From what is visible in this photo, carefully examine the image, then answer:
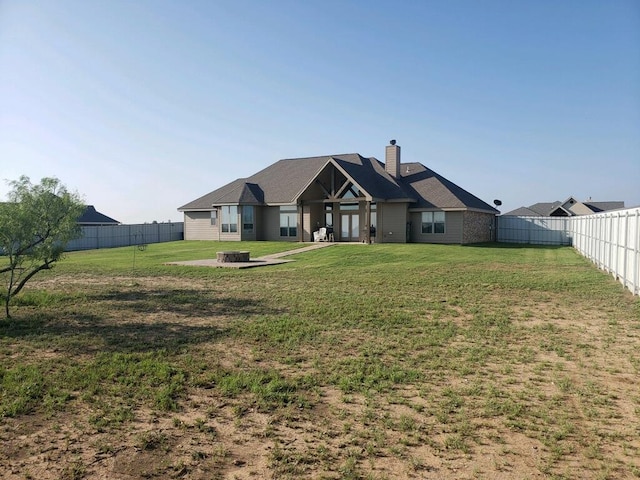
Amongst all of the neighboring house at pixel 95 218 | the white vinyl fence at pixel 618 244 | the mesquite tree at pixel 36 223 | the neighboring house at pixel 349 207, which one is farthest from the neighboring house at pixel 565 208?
the mesquite tree at pixel 36 223

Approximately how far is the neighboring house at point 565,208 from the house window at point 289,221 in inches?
1318

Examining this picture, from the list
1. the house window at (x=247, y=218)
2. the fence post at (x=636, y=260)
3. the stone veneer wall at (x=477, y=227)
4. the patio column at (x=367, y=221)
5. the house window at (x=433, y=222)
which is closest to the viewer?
the fence post at (x=636, y=260)

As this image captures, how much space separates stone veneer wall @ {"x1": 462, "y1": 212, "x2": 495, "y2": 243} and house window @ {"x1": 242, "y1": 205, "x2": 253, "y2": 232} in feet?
50.2

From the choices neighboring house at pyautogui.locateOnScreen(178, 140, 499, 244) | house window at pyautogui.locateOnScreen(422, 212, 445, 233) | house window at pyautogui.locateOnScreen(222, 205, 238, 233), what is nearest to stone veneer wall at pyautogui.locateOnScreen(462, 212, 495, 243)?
neighboring house at pyautogui.locateOnScreen(178, 140, 499, 244)

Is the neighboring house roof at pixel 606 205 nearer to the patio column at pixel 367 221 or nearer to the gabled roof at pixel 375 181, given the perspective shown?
the gabled roof at pixel 375 181

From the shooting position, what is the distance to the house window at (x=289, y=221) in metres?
34.6

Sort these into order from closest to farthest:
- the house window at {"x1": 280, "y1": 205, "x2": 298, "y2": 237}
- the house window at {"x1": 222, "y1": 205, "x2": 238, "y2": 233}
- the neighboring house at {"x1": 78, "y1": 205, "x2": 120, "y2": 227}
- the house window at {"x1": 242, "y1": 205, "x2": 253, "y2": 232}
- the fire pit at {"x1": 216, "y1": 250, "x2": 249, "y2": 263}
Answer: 1. the fire pit at {"x1": 216, "y1": 250, "x2": 249, "y2": 263}
2. the house window at {"x1": 280, "y1": 205, "x2": 298, "y2": 237}
3. the house window at {"x1": 242, "y1": 205, "x2": 253, "y2": 232}
4. the house window at {"x1": 222, "y1": 205, "x2": 238, "y2": 233}
5. the neighboring house at {"x1": 78, "y1": 205, "x2": 120, "y2": 227}

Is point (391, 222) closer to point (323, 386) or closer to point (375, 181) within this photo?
point (375, 181)

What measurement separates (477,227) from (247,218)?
17.1 m

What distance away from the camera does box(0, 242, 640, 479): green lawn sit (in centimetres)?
437

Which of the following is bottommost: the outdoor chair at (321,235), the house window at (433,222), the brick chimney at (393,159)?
the outdoor chair at (321,235)

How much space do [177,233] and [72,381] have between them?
41.2 metres

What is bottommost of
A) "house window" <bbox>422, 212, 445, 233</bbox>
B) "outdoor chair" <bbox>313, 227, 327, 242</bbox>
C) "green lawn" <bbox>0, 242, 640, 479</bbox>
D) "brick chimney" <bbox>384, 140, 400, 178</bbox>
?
"green lawn" <bbox>0, 242, 640, 479</bbox>

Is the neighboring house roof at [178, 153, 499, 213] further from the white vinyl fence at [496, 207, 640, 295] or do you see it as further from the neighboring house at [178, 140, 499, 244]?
the white vinyl fence at [496, 207, 640, 295]
